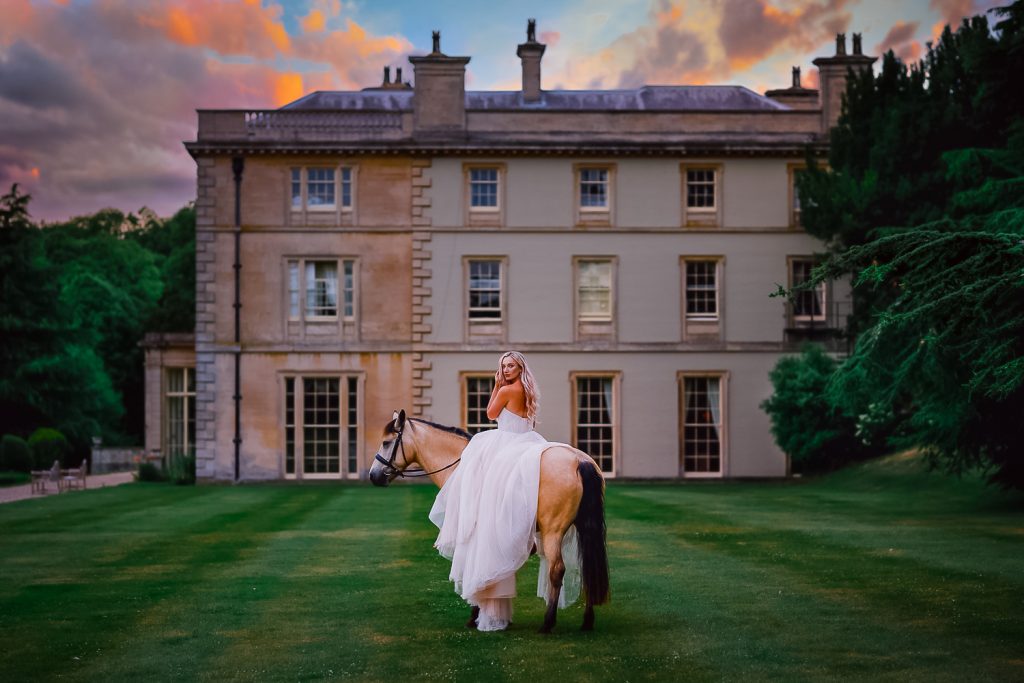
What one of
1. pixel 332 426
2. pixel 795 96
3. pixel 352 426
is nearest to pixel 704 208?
pixel 795 96

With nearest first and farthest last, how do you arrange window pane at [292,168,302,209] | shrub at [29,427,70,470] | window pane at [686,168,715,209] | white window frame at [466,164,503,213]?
window pane at [292,168,302,209]
white window frame at [466,164,503,213]
window pane at [686,168,715,209]
shrub at [29,427,70,470]

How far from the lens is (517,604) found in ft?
37.0

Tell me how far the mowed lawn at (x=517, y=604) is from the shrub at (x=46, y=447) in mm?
20216

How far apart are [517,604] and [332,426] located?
894 inches

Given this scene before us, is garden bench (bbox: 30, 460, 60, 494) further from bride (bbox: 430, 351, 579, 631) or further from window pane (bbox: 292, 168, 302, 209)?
bride (bbox: 430, 351, 579, 631)

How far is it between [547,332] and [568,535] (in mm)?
23752

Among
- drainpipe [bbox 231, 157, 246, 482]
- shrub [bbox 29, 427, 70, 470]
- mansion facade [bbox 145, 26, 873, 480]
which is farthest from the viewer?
shrub [bbox 29, 427, 70, 470]

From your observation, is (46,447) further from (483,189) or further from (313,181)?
(483,189)

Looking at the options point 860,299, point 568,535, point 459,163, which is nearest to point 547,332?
point 459,163

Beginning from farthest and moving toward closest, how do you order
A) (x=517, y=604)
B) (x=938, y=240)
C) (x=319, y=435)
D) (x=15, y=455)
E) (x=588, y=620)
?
(x=15, y=455) < (x=319, y=435) < (x=517, y=604) < (x=938, y=240) < (x=588, y=620)

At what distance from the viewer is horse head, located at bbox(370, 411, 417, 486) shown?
10.4 m

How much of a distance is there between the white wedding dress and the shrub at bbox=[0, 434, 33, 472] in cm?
3242

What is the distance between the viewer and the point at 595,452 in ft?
111

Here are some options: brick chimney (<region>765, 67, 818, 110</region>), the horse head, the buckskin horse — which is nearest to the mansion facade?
brick chimney (<region>765, 67, 818, 110</region>)
